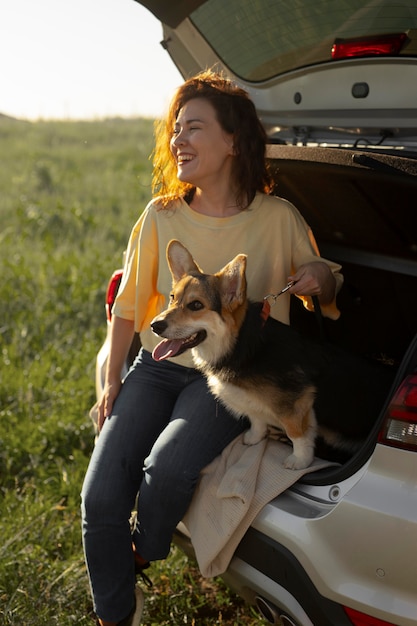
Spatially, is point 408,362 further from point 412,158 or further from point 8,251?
point 8,251

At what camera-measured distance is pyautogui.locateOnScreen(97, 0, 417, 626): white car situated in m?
2.06

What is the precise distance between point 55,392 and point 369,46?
2926 millimetres

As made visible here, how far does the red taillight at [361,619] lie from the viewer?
6.82 ft

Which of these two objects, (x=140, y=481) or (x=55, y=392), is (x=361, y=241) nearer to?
(x=140, y=481)

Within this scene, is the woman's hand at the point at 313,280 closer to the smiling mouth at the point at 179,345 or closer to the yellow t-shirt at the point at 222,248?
the yellow t-shirt at the point at 222,248

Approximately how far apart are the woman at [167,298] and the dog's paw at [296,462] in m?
0.30

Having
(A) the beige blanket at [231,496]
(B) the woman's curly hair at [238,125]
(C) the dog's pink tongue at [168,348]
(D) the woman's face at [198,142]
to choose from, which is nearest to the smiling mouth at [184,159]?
(D) the woman's face at [198,142]

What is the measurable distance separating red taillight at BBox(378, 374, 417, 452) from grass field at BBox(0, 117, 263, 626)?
137 centimetres

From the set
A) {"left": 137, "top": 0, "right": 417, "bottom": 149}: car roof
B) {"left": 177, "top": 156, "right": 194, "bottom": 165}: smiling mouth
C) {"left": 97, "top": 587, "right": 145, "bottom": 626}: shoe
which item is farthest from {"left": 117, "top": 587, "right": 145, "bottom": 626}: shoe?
{"left": 137, "top": 0, "right": 417, "bottom": 149}: car roof

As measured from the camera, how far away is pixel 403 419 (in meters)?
2.06

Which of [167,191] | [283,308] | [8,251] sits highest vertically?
[167,191]

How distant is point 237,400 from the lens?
8.55ft

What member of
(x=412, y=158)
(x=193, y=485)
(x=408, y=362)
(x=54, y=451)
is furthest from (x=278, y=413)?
(x=54, y=451)

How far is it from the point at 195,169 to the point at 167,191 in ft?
0.91
